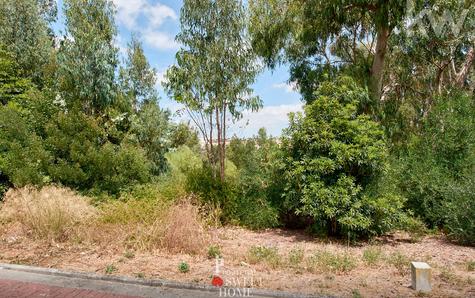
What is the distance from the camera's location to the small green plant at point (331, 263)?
4895mm

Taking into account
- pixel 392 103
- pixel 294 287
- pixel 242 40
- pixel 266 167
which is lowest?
pixel 294 287

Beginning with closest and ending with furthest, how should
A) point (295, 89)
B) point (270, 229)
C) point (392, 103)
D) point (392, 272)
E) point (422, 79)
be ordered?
point (392, 272), point (270, 229), point (392, 103), point (295, 89), point (422, 79)

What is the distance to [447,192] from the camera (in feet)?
22.5

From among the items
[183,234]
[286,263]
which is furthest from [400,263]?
[183,234]

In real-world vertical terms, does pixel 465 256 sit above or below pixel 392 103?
below

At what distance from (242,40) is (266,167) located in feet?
10.6

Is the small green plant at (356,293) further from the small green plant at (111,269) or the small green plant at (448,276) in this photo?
the small green plant at (111,269)

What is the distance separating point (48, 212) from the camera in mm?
6438

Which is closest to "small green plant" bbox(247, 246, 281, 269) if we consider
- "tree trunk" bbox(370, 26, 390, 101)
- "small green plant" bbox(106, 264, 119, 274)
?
"small green plant" bbox(106, 264, 119, 274)

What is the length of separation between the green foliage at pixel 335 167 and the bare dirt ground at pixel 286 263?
601 mm

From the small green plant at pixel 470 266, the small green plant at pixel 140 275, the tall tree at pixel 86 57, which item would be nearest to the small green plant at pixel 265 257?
the small green plant at pixel 140 275

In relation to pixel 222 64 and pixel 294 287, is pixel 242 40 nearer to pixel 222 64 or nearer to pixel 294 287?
pixel 222 64

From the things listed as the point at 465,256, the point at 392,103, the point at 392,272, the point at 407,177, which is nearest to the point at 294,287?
the point at 392,272

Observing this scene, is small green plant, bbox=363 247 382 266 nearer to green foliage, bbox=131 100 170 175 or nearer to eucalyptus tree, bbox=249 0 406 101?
eucalyptus tree, bbox=249 0 406 101
